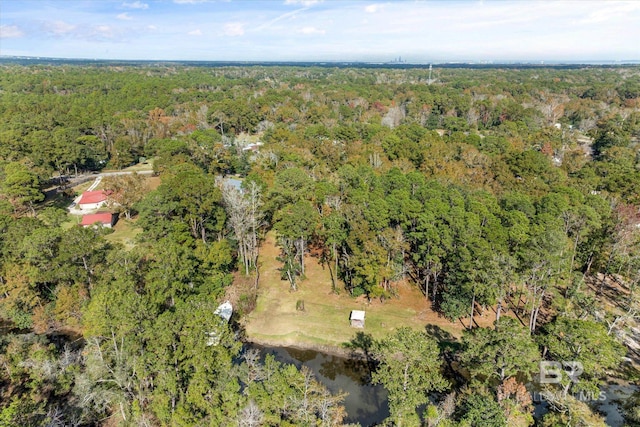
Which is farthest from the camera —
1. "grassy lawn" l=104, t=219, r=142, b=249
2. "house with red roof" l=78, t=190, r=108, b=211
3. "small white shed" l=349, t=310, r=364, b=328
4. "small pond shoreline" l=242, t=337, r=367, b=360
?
"house with red roof" l=78, t=190, r=108, b=211

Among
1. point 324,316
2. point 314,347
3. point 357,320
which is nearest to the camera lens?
point 314,347

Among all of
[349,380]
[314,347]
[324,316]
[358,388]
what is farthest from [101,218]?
[358,388]

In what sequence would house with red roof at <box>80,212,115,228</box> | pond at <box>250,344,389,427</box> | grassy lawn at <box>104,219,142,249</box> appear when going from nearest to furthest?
pond at <box>250,344,389,427</box>, grassy lawn at <box>104,219,142,249</box>, house with red roof at <box>80,212,115,228</box>

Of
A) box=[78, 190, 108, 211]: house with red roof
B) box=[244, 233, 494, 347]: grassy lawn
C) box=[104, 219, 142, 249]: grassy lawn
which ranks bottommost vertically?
box=[244, 233, 494, 347]: grassy lawn

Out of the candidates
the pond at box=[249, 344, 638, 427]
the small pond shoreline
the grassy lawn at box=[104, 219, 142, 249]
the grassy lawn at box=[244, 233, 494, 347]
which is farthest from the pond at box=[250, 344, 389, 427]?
the grassy lawn at box=[104, 219, 142, 249]

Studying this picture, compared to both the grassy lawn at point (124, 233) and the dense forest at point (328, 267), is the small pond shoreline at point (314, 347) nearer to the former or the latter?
the dense forest at point (328, 267)

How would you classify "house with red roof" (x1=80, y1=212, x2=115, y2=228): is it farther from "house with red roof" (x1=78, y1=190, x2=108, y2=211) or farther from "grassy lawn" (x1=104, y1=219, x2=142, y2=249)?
"house with red roof" (x1=78, y1=190, x2=108, y2=211)

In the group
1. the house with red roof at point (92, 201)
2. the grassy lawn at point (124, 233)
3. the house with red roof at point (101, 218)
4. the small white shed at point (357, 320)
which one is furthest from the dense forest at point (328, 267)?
the house with red roof at point (92, 201)

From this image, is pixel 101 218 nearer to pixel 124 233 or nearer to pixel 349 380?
pixel 124 233
